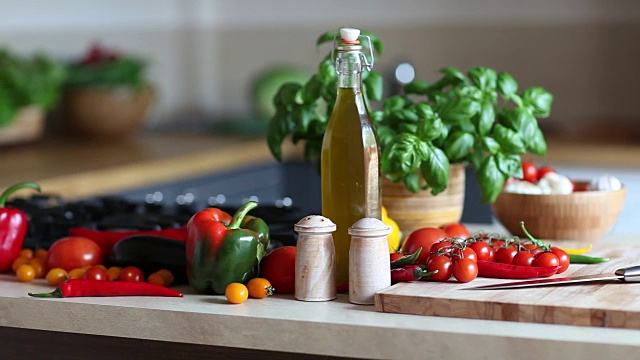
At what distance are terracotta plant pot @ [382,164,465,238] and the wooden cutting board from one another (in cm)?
38

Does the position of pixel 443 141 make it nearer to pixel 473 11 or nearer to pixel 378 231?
pixel 378 231

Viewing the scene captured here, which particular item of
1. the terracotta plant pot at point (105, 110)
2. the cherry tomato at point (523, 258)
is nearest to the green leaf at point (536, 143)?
the cherry tomato at point (523, 258)

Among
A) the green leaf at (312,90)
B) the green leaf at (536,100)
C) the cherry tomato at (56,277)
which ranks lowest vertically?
the cherry tomato at (56,277)

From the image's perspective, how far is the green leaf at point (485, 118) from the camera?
1776mm

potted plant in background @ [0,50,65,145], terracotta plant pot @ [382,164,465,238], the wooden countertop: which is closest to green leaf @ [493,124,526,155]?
terracotta plant pot @ [382,164,465,238]

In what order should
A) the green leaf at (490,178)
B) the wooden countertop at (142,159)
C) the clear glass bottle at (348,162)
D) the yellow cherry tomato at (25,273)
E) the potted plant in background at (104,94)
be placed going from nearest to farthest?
the clear glass bottle at (348,162) < the yellow cherry tomato at (25,273) < the green leaf at (490,178) < the wooden countertop at (142,159) < the potted plant in background at (104,94)

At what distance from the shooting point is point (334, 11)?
4828mm

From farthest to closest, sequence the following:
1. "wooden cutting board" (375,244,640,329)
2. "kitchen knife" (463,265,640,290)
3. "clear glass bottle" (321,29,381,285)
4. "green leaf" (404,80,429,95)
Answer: "green leaf" (404,80,429,95) → "clear glass bottle" (321,29,381,285) → "kitchen knife" (463,265,640,290) → "wooden cutting board" (375,244,640,329)

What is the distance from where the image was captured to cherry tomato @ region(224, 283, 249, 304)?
1.46 metres

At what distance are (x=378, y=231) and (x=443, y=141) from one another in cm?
39

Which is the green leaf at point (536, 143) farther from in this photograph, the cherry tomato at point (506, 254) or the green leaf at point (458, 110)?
the cherry tomato at point (506, 254)

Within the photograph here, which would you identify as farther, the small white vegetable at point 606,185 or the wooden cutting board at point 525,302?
the small white vegetable at point 606,185

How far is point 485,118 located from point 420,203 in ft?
0.64

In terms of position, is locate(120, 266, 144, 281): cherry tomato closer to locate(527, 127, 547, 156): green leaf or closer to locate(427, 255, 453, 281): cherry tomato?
locate(427, 255, 453, 281): cherry tomato
